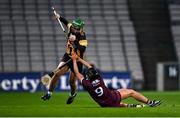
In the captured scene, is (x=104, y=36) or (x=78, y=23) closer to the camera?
(x=78, y=23)

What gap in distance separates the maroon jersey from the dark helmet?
71 mm

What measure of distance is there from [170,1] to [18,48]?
709 cm

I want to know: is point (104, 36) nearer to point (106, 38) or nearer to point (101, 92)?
point (106, 38)

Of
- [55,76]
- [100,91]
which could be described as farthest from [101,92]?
[55,76]

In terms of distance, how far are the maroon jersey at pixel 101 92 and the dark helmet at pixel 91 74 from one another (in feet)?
0.23

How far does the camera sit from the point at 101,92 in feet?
49.7

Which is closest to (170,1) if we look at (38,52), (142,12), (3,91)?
(142,12)

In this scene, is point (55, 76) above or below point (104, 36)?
above

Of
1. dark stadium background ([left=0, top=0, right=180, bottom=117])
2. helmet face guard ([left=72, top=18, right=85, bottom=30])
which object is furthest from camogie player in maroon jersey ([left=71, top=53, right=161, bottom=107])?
dark stadium background ([left=0, top=0, right=180, bottom=117])

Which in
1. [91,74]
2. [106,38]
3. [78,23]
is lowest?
[106,38]

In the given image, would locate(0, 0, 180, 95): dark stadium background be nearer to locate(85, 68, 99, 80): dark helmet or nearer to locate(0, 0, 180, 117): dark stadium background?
locate(0, 0, 180, 117): dark stadium background

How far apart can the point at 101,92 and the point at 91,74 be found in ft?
1.32

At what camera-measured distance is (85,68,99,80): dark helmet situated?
596 inches

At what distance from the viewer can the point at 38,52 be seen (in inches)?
1214
